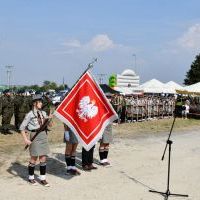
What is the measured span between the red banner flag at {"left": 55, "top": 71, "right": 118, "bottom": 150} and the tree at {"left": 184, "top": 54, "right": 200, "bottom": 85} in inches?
2912

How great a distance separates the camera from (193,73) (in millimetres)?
83750

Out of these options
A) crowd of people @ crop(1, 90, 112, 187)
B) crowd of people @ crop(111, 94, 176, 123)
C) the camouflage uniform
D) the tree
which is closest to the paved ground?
crowd of people @ crop(1, 90, 112, 187)

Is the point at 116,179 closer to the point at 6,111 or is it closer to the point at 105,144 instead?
the point at 105,144

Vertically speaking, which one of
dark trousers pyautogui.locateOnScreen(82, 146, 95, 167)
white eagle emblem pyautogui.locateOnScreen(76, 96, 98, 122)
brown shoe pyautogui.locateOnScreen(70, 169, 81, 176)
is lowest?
brown shoe pyautogui.locateOnScreen(70, 169, 81, 176)

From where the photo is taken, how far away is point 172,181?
960 centimetres

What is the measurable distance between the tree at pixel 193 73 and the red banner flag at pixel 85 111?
243 feet

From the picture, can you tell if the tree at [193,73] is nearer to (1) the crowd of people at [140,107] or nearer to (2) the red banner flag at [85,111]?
(1) the crowd of people at [140,107]

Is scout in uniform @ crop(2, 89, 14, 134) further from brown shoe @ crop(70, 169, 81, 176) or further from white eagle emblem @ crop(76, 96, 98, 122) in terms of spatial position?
white eagle emblem @ crop(76, 96, 98, 122)

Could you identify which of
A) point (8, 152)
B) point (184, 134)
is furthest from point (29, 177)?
point (184, 134)

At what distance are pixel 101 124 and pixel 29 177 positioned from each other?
1.77 m

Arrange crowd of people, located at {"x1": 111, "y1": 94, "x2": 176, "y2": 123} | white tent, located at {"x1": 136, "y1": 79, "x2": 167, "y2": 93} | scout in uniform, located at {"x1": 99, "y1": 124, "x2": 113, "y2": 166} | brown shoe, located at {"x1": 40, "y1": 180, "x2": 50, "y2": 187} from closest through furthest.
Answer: brown shoe, located at {"x1": 40, "y1": 180, "x2": 50, "y2": 187} → scout in uniform, located at {"x1": 99, "y1": 124, "x2": 113, "y2": 166} → crowd of people, located at {"x1": 111, "y1": 94, "x2": 176, "y2": 123} → white tent, located at {"x1": 136, "y1": 79, "x2": 167, "y2": 93}

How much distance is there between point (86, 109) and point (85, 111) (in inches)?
1.8

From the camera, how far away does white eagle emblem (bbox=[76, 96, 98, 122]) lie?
953 centimetres

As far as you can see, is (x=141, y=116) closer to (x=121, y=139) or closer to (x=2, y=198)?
(x=121, y=139)
